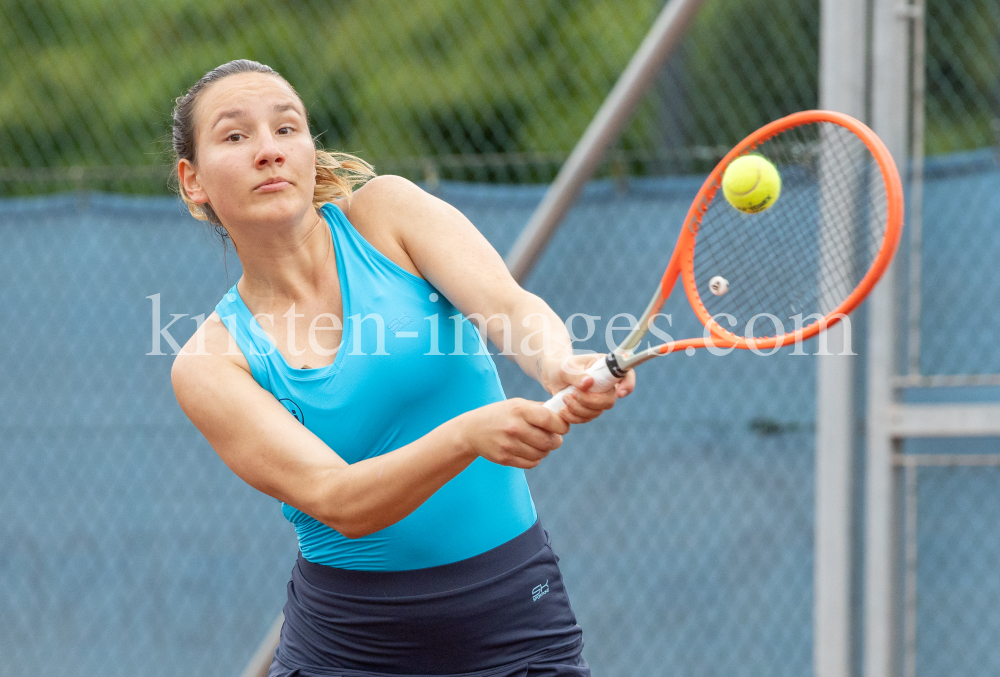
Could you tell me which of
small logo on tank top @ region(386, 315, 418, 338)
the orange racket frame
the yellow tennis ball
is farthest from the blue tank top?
the yellow tennis ball

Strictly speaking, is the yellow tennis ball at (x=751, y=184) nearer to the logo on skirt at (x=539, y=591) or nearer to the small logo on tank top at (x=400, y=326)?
the small logo on tank top at (x=400, y=326)

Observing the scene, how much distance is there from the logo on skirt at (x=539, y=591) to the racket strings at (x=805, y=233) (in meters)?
0.90

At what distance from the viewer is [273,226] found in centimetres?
183

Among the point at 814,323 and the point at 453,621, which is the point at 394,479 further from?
the point at 814,323

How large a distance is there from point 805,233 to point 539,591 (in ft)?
4.52

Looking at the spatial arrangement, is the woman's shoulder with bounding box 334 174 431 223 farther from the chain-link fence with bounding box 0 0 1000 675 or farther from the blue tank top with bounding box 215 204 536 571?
the chain-link fence with bounding box 0 0 1000 675

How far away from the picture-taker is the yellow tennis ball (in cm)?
180

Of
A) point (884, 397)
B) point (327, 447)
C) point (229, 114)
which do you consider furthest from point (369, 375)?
point (884, 397)

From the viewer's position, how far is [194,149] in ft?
6.35

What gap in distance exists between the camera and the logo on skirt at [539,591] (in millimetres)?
1879

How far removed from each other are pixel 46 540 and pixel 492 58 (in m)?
4.93

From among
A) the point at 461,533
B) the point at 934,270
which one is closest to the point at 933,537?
the point at 934,270

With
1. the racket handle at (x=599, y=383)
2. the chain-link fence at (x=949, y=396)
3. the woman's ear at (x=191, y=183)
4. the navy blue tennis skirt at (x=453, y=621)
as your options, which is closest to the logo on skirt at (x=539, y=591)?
the navy blue tennis skirt at (x=453, y=621)

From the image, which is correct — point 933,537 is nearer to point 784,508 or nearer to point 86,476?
point 784,508
